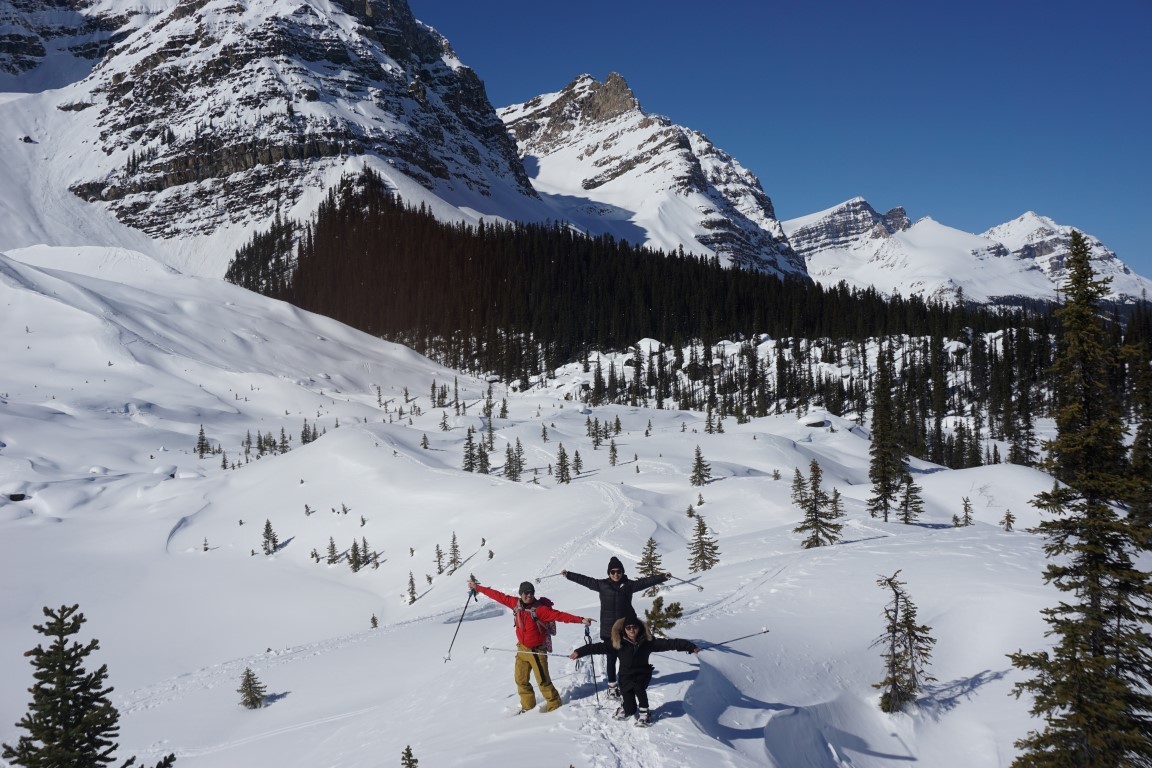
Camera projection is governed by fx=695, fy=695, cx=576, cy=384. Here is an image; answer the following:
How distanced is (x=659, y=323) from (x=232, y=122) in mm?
123933

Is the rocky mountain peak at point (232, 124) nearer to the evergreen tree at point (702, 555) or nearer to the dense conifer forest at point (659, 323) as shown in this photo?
the dense conifer forest at point (659, 323)

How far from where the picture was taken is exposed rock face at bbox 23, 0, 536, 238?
164 meters

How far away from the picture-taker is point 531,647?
923cm

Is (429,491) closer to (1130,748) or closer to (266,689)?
(266,689)

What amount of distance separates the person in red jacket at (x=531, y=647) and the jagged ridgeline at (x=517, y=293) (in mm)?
98491

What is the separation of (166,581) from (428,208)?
455ft

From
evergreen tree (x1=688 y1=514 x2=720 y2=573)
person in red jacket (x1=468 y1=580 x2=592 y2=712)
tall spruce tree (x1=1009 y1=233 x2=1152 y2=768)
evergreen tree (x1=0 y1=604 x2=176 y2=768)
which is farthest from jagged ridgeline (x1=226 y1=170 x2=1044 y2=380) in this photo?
evergreen tree (x1=0 y1=604 x2=176 y2=768)

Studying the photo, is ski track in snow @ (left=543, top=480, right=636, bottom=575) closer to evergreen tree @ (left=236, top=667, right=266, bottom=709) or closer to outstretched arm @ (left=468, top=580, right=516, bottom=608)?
evergreen tree @ (left=236, top=667, right=266, bottom=709)

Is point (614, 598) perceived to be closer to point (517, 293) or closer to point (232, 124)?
point (517, 293)

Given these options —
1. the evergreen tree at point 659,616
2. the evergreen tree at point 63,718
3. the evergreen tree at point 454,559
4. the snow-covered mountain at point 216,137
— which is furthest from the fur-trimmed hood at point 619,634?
the snow-covered mountain at point 216,137

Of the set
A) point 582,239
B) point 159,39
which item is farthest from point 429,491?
point 159,39

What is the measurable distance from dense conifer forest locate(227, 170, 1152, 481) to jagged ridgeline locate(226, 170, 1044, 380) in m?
0.36

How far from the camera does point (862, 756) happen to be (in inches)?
432

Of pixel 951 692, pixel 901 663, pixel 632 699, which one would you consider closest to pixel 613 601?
pixel 632 699
